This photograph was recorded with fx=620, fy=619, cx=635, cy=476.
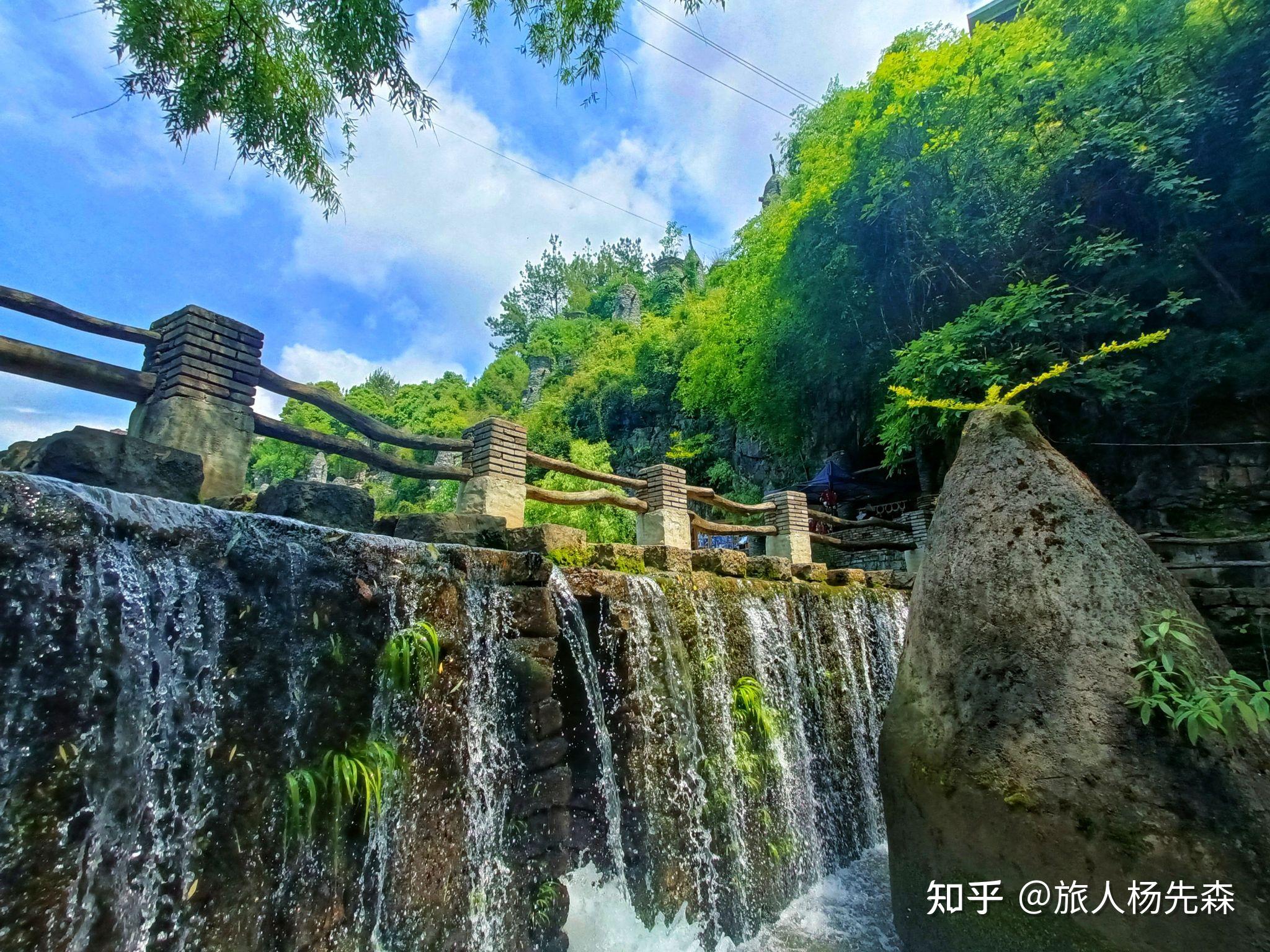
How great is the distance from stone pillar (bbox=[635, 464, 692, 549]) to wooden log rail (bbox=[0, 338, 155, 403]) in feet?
14.9

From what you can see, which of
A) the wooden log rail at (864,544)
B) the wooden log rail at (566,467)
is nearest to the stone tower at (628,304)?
the wooden log rail at (864,544)

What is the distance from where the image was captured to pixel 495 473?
5133 millimetres

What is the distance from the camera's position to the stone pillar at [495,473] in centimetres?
511

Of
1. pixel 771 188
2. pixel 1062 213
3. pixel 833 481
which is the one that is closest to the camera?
pixel 1062 213

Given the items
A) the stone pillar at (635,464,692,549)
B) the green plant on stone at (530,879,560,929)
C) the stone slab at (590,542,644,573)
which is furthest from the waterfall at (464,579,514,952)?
the stone pillar at (635,464,692,549)

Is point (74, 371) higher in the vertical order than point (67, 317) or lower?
lower

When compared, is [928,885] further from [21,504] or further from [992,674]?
[21,504]

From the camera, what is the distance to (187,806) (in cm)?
196

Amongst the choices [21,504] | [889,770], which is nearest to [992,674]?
[889,770]

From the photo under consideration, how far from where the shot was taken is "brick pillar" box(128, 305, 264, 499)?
3.27 meters

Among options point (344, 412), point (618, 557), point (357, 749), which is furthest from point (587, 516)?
point (357, 749)

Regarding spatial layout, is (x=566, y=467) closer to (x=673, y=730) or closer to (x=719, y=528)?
(x=719, y=528)

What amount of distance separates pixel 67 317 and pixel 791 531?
749 cm

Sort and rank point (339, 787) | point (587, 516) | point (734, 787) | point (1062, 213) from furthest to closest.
Answer: point (587, 516), point (1062, 213), point (734, 787), point (339, 787)
